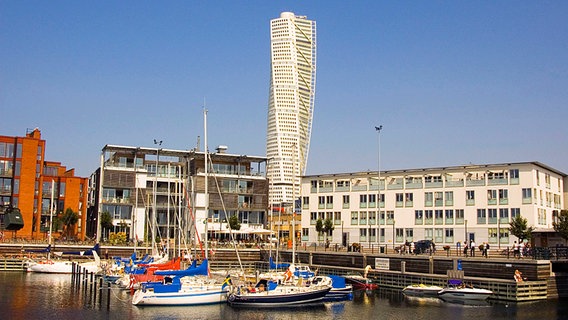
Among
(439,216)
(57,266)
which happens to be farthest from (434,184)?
(57,266)

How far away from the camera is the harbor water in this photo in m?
44.5

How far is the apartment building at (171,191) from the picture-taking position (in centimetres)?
10338

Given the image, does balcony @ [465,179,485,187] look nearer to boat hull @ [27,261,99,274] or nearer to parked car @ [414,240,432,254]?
parked car @ [414,240,432,254]

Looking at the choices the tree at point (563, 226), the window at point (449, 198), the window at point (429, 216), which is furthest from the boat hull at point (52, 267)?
the tree at point (563, 226)

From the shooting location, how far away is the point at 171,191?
110 meters

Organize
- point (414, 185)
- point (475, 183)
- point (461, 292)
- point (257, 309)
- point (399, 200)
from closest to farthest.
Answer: point (257, 309), point (461, 292), point (475, 183), point (414, 185), point (399, 200)

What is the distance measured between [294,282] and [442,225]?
1465 inches

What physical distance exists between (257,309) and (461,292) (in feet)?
60.7

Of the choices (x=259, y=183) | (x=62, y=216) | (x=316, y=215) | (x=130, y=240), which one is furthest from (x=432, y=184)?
(x=62, y=216)

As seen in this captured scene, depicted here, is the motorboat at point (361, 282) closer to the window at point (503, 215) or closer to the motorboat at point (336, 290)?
the motorboat at point (336, 290)

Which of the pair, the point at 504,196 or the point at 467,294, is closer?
the point at 467,294

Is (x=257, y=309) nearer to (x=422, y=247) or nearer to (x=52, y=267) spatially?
(x=422, y=247)

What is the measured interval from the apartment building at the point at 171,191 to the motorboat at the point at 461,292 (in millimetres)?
49393

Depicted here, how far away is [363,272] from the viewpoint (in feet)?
223
